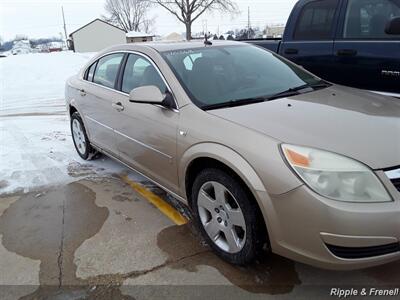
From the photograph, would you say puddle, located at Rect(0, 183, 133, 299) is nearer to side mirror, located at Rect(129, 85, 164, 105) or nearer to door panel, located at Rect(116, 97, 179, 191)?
door panel, located at Rect(116, 97, 179, 191)

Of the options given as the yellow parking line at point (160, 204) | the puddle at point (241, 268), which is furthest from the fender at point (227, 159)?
the yellow parking line at point (160, 204)

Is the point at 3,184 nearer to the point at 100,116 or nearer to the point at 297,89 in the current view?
the point at 100,116

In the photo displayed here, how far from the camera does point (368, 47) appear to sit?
14.8 ft

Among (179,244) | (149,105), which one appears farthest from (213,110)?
(179,244)

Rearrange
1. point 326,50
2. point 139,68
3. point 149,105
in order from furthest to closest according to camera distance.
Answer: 1. point 326,50
2. point 139,68
3. point 149,105

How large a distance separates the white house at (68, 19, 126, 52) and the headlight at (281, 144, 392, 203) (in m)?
63.8

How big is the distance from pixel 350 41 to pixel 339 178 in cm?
300

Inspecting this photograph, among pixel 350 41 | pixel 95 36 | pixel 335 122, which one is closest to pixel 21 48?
pixel 95 36

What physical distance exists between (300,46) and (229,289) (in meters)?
3.60

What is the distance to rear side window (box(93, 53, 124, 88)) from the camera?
14.1 feet

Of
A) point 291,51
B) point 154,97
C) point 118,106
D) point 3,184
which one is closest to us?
point 154,97

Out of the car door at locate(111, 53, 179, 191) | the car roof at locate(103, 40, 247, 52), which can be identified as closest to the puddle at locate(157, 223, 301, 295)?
the car door at locate(111, 53, 179, 191)

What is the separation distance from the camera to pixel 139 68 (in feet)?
12.8

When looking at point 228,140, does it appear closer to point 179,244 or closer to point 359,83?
point 179,244
